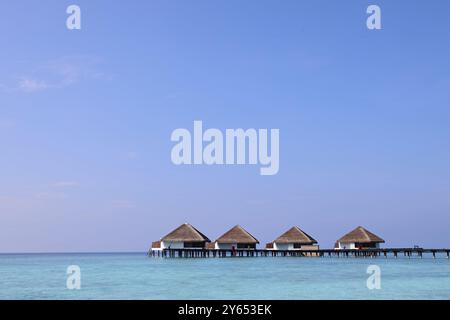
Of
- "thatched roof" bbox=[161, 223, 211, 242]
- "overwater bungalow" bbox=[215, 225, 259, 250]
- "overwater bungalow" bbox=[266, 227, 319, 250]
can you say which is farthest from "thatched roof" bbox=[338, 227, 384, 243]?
"thatched roof" bbox=[161, 223, 211, 242]

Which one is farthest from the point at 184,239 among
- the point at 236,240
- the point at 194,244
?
the point at 236,240

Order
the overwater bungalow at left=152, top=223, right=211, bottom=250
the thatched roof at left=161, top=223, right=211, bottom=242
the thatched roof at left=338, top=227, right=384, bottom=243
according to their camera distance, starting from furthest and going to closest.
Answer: the thatched roof at left=338, top=227, right=384, bottom=243, the overwater bungalow at left=152, top=223, right=211, bottom=250, the thatched roof at left=161, top=223, right=211, bottom=242

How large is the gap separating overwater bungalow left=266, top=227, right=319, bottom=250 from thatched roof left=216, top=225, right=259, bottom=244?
3.26m

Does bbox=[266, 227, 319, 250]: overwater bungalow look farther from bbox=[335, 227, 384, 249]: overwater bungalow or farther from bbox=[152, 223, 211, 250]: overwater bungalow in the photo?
bbox=[152, 223, 211, 250]: overwater bungalow

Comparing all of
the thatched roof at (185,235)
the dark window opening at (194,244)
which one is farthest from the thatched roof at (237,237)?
the dark window opening at (194,244)

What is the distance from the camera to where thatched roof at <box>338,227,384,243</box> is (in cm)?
5947

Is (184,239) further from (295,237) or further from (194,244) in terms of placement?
(295,237)

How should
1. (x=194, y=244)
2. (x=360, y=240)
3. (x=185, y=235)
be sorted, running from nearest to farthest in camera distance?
(x=185, y=235), (x=194, y=244), (x=360, y=240)

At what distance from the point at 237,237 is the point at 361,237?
13918mm

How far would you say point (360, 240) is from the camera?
5962 cm

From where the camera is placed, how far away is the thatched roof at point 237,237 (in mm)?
58688

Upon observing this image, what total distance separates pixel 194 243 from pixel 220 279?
1065 inches

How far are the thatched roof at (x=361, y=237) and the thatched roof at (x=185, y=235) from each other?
1611 centimetres
